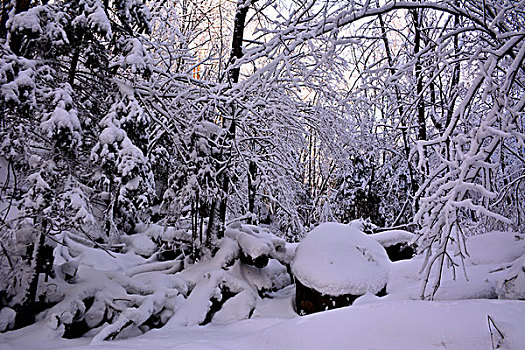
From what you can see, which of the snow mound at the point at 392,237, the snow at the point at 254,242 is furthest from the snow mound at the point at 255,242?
the snow mound at the point at 392,237

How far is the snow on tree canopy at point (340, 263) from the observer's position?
5.59 meters

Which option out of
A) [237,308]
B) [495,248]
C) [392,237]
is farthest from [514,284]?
[392,237]

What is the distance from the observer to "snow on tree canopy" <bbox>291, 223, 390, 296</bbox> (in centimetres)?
559

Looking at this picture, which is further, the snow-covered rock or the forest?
the snow-covered rock

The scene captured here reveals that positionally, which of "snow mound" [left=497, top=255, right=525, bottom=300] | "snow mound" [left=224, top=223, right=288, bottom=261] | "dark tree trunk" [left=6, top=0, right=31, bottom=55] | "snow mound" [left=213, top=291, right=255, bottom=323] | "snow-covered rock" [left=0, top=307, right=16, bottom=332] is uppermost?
"dark tree trunk" [left=6, top=0, right=31, bottom=55]

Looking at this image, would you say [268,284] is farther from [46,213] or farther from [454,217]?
[454,217]

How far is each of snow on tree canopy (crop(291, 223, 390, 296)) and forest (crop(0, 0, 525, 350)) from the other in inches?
1.5

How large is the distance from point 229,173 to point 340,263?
262cm

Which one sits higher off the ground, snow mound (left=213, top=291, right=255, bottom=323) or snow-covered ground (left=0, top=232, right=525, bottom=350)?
snow-covered ground (left=0, top=232, right=525, bottom=350)

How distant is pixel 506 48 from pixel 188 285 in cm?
571

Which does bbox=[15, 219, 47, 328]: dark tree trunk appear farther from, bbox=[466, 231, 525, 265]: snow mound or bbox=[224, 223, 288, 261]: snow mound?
bbox=[466, 231, 525, 265]: snow mound

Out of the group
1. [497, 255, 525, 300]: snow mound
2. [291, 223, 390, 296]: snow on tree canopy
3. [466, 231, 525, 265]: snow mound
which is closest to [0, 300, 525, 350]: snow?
[497, 255, 525, 300]: snow mound

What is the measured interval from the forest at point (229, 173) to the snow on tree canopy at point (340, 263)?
4 centimetres

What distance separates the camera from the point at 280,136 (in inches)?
313
